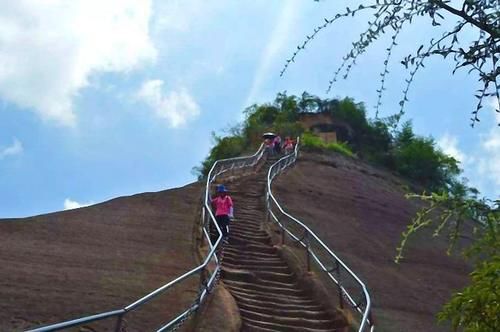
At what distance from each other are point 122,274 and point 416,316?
477cm

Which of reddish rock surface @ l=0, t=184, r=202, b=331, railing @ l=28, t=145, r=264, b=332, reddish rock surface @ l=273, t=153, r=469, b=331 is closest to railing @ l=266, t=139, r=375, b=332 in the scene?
reddish rock surface @ l=273, t=153, r=469, b=331

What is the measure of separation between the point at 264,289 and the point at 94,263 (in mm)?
2533

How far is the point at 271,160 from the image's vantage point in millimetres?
29188

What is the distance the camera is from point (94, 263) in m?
11.0

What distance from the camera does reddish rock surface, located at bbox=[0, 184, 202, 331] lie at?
8.93 meters

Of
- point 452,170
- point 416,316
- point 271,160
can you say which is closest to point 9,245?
point 416,316

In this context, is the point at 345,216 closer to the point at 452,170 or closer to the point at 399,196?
the point at 399,196

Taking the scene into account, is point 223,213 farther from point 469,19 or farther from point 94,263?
point 469,19

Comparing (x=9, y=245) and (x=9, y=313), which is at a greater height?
(x=9, y=245)

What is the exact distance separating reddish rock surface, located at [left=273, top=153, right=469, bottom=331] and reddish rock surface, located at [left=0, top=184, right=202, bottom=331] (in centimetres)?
331

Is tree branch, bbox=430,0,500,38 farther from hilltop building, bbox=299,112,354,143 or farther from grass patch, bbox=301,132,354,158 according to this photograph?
hilltop building, bbox=299,112,354,143

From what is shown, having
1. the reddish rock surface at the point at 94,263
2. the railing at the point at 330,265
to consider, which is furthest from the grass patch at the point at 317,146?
the reddish rock surface at the point at 94,263

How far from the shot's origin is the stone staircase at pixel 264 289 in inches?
398

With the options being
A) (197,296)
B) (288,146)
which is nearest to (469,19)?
(197,296)
